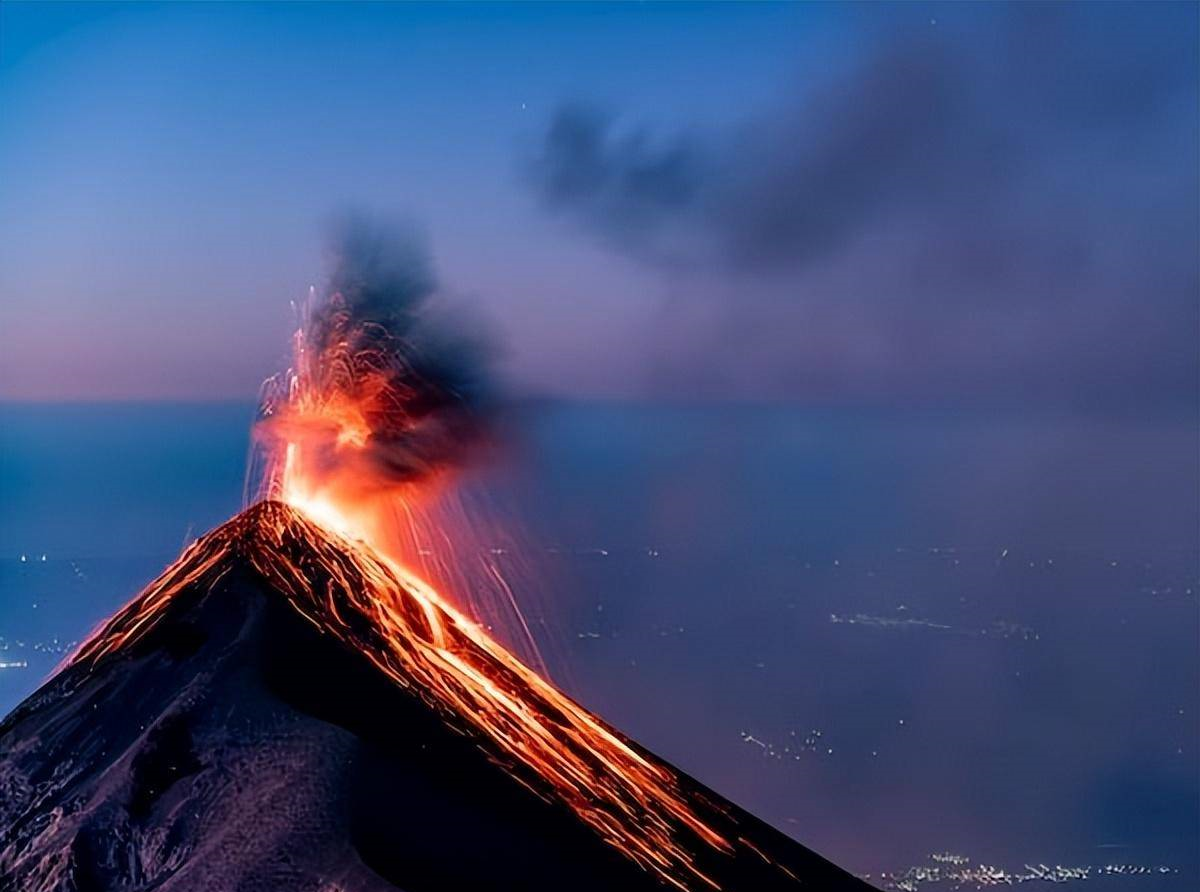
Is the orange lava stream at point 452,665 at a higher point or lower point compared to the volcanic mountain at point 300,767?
higher

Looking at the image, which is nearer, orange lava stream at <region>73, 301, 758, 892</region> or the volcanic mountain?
the volcanic mountain

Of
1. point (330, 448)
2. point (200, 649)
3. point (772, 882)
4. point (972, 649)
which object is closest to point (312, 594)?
point (200, 649)

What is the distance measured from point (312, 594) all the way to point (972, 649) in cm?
19215

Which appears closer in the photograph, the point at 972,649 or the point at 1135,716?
the point at 1135,716

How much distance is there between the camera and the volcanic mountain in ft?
21.8

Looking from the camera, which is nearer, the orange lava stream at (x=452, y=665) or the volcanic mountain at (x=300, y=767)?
the volcanic mountain at (x=300, y=767)

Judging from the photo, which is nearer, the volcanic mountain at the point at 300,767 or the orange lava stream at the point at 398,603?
the volcanic mountain at the point at 300,767

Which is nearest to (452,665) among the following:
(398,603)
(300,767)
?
(398,603)

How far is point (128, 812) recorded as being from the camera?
22.4 ft

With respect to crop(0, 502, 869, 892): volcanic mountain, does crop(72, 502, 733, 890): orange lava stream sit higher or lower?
higher

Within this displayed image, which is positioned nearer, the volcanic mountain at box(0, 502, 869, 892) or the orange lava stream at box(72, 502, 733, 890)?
the volcanic mountain at box(0, 502, 869, 892)

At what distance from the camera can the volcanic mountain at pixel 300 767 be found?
261 inches

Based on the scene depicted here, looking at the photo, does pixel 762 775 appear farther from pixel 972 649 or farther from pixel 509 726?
pixel 509 726

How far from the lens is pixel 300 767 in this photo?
6.94 m
